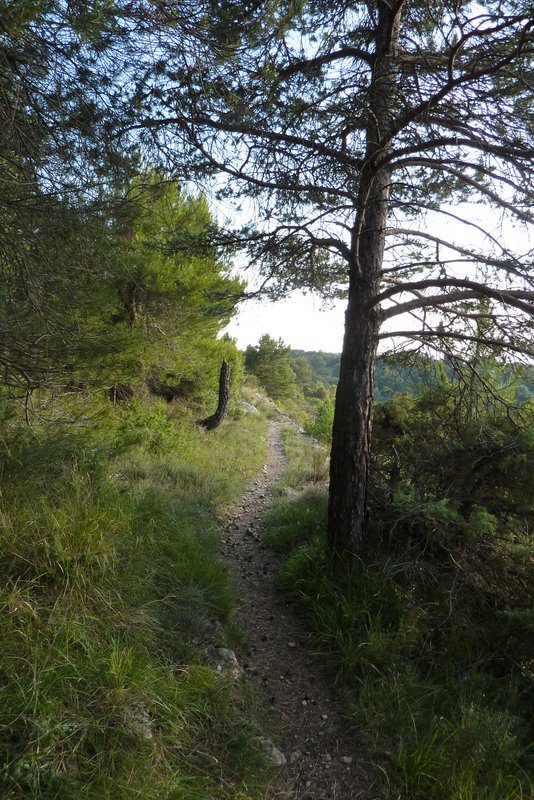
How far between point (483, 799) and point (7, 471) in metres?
3.79

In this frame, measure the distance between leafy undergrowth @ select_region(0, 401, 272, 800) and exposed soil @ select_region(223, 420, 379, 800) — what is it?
0.33 metres

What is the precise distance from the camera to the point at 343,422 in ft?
14.5

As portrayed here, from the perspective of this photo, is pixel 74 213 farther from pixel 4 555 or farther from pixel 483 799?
pixel 483 799

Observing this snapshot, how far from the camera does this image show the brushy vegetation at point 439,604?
8.05 feet

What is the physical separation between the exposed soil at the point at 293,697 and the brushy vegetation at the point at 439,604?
147 millimetres

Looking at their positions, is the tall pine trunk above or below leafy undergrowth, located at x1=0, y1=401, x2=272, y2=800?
above

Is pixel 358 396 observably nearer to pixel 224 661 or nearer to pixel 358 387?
pixel 358 387

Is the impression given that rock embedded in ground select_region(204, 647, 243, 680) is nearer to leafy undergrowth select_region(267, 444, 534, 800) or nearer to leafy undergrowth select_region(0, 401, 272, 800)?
leafy undergrowth select_region(0, 401, 272, 800)

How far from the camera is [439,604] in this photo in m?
3.70

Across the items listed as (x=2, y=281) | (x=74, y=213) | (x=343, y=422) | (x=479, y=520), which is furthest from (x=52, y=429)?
(x=479, y=520)

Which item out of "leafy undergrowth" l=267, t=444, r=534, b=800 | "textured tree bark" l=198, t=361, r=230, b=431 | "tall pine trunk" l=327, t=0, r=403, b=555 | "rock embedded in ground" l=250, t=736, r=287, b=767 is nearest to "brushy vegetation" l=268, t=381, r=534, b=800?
"leafy undergrowth" l=267, t=444, r=534, b=800

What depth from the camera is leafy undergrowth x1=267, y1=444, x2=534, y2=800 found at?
237 centimetres

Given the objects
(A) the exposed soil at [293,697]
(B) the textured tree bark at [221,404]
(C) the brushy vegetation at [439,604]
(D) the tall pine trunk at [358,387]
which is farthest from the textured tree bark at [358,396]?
(B) the textured tree bark at [221,404]

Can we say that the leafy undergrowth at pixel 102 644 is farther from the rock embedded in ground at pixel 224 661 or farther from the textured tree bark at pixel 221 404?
the textured tree bark at pixel 221 404
